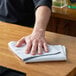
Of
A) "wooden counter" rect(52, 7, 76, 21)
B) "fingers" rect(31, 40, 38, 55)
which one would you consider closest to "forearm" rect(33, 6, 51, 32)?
"fingers" rect(31, 40, 38, 55)

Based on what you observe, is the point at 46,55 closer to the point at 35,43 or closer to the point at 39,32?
the point at 35,43

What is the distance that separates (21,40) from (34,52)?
0.42ft

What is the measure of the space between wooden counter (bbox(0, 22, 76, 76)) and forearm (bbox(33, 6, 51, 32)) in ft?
0.18

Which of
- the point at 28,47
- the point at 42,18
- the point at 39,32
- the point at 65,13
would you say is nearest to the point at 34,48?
the point at 28,47

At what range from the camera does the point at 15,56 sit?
45.2 inches

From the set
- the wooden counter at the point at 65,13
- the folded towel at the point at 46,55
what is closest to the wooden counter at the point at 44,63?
the folded towel at the point at 46,55

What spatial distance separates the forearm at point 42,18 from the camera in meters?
1.38

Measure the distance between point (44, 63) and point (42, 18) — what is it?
41 centimetres

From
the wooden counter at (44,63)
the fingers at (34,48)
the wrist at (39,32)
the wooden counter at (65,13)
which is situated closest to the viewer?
the wooden counter at (44,63)

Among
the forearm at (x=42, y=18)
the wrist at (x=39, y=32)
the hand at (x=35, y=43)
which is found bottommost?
the hand at (x=35, y=43)

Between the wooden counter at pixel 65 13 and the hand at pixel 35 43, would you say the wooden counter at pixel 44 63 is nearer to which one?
the hand at pixel 35 43

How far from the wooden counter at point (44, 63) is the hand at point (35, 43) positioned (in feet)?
0.18

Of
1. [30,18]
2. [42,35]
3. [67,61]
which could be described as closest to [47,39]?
[42,35]

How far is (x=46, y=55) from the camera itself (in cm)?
113
